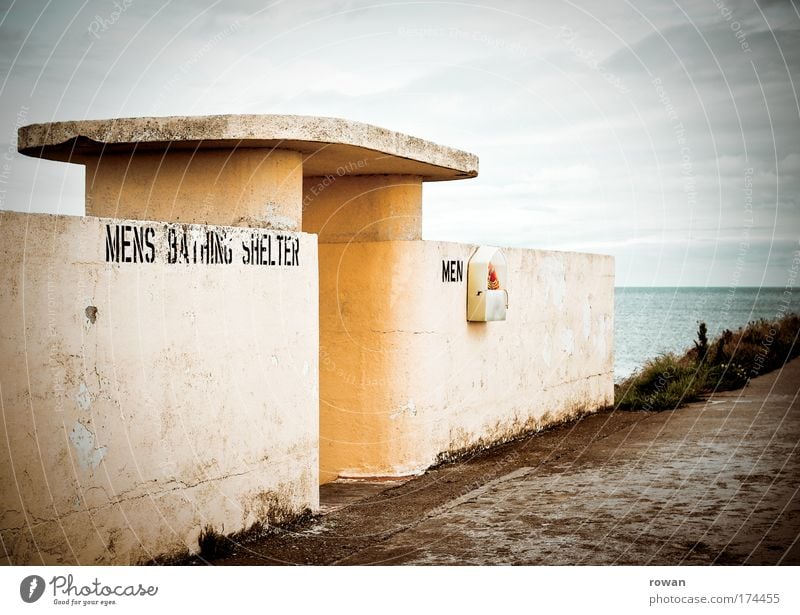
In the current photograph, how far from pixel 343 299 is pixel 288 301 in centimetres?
170

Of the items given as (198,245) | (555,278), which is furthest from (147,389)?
(555,278)

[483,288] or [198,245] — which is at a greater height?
[198,245]

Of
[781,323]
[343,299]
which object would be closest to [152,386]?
[343,299]

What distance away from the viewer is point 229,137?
5.64m

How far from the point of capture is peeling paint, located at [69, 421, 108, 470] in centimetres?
430

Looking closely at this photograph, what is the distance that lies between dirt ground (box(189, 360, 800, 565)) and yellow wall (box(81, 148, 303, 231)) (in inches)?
83.7

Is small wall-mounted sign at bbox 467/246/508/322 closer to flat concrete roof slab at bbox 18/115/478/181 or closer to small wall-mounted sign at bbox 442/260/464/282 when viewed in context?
small wall-mounted sign at bbox 442/260/464/282

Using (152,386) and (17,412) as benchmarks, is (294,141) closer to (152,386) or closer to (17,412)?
(152,386)

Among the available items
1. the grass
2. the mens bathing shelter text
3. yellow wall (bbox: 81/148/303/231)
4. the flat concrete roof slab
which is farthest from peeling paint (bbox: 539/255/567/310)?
the mens bathing shelter text

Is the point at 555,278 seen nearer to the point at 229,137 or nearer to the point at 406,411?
the point at 406,411

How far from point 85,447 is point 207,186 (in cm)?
229

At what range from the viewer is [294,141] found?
586 cm

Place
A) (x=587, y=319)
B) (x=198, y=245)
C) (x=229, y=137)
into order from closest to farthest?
(x=198, y=245), (x=229, y=137), (x=587, y=319)

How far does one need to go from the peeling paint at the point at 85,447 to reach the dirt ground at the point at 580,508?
0.97 meters
